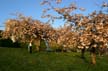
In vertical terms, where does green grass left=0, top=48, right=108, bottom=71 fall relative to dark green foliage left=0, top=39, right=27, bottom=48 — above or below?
below

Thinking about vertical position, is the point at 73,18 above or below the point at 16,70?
above

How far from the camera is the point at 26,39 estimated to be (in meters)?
57.8

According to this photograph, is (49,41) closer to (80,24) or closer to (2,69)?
(80,24)

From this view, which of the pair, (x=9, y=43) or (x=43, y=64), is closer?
(x=43, y=64)

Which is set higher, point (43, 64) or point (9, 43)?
point (9, 43)

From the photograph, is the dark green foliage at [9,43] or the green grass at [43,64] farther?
the dark green foliage at [9,43]

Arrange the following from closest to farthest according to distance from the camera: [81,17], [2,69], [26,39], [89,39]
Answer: [2,69], [89,39], [81,17], [26,39]

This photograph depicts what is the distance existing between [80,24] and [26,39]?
29603 millimetres

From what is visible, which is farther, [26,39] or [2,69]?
[26,39]

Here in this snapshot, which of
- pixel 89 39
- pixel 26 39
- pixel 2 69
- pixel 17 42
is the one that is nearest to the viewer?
pixel 2 69

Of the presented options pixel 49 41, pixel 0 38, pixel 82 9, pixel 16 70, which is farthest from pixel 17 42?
pixel 16 70

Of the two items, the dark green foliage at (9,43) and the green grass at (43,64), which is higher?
the dark green foliage at (9,43)

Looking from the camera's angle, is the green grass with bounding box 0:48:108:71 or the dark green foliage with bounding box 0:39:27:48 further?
the dark green foliage with bounding box 0:39:27:48

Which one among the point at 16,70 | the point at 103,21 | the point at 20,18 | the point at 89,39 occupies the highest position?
the point at 20,18
